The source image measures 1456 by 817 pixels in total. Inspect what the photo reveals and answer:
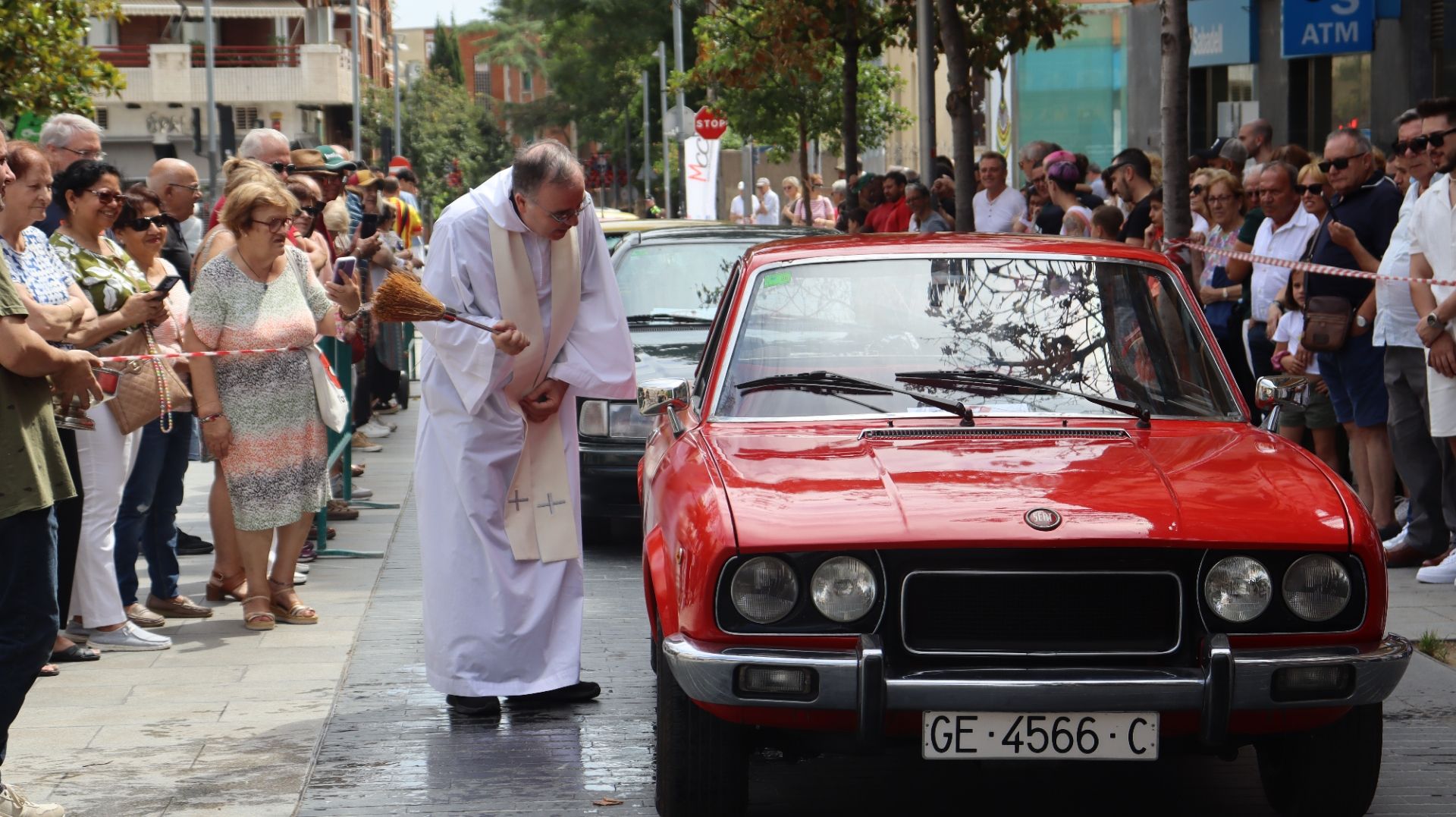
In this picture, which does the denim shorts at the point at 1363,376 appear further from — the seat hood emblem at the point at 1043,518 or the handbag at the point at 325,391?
Answer: the seat hood emblem at the point at 1043,518

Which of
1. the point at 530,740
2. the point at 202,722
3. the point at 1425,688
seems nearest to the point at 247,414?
the point at 202,722

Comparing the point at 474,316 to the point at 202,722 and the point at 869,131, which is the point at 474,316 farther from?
the point at 869,131

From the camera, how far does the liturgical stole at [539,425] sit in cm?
673

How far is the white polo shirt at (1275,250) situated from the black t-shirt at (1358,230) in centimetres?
31

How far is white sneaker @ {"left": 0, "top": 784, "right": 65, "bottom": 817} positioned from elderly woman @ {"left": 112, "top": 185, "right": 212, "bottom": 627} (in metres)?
3.10

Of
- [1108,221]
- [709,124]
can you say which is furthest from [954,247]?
[709,124]

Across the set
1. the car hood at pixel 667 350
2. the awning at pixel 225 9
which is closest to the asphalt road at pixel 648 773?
the car hood at pixel 667 350

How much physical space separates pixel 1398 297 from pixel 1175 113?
2.24 meters

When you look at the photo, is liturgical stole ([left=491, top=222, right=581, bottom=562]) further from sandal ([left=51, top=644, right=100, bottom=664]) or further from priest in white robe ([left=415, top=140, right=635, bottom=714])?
sandal ([left=51, top=644, right=100, bottom=664])

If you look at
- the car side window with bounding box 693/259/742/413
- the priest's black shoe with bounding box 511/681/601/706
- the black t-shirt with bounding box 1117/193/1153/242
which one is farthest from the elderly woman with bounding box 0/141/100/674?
the black t-shirt with bounding box 1117/193/1153/242

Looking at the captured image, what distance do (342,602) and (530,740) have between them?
289cm

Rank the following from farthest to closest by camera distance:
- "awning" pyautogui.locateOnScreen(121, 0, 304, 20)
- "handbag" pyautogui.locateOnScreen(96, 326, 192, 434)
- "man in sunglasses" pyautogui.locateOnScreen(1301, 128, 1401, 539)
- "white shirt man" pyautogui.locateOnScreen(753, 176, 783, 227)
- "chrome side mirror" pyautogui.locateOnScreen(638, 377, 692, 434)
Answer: "awning" pyautogui.locateOnScreen(121, 0, 304, 20) < "white shirt man" pyautogui.locateOnScreen(753, 176, 783, 227) < "man in sunglasses" pyautogui.locateOnScreen(1301, 128, 1401, 539) < "handbag" pyautogui.locateOnScreen(96, 326, 192, 434) < "chrome side mirror" pyautogui.locateOnScreen(638, 377, 692, 434)

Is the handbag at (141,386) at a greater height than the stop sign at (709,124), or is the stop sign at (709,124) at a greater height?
the stop sign at (709,124)

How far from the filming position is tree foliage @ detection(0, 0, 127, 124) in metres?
20.4
